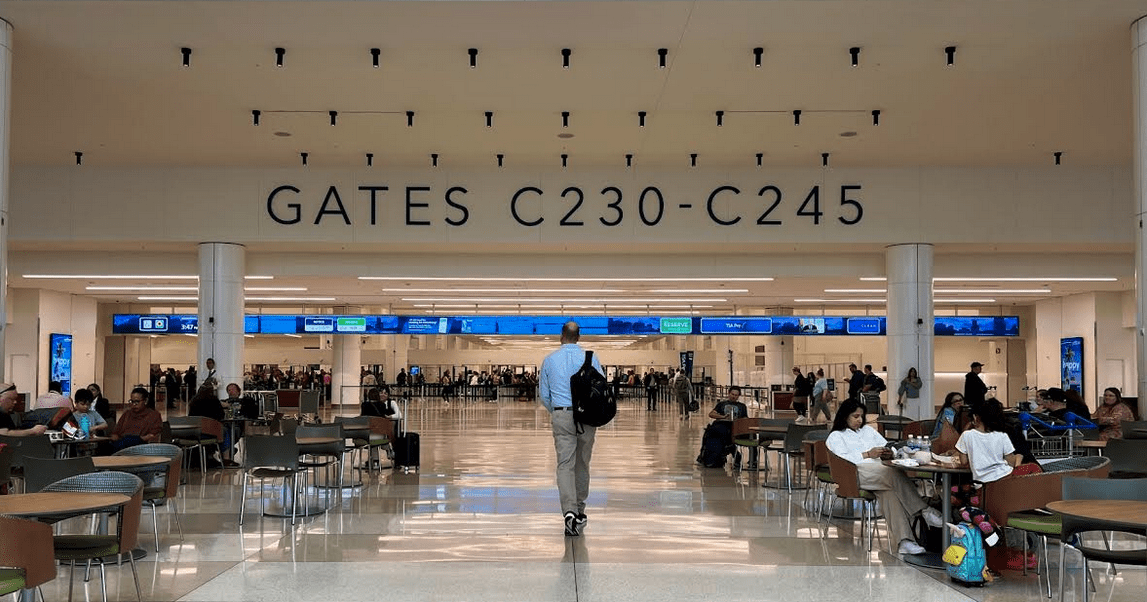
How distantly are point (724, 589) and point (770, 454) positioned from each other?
31.2 ft

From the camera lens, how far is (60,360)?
25.1 metres

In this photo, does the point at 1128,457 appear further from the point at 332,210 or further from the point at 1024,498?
the point at 332,210

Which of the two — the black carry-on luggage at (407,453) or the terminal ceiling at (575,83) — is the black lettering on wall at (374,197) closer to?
the terminal ceiling at (575,83)

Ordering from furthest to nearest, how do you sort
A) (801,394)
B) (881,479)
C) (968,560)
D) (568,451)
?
(801,394)
(568,451)
(881,479)
(968,560)

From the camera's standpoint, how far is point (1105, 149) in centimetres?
1424

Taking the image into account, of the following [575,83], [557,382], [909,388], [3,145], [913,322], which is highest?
[575,83]

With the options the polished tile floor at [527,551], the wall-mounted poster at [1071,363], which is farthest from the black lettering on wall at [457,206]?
the wall-mounted poster at [1071,363]

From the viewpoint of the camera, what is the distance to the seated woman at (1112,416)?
10938mm

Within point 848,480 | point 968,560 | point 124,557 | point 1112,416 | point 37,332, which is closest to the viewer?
point 968,560

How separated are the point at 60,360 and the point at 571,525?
21544 mm

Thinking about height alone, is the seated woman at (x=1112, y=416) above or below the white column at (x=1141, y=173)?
below

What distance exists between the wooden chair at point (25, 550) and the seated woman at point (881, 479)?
18.0ft

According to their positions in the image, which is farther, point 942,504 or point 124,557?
point 942,504

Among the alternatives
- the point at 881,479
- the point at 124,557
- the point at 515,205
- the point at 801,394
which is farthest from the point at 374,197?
the point at 801,394
